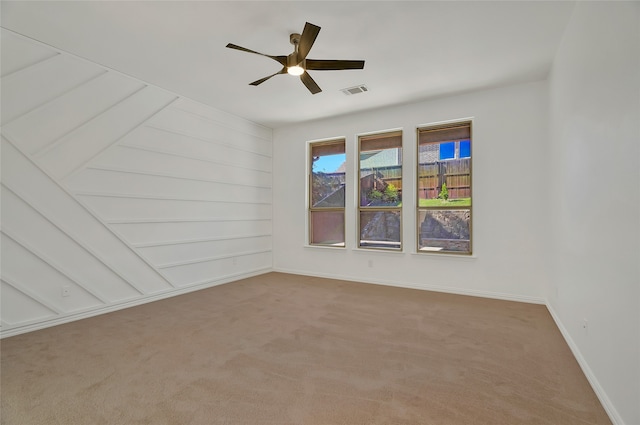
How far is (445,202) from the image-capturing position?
4.57m

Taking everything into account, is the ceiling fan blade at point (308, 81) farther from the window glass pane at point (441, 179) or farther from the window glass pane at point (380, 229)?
the window glass pane at point (380, 229)

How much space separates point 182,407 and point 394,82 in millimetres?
3999

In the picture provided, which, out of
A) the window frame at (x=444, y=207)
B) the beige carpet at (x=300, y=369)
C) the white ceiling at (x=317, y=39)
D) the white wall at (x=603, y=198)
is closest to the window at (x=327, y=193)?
the window frame at (x=444, y=207)

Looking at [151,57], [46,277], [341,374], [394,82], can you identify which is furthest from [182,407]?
[394,82]

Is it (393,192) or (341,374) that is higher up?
(393,192)

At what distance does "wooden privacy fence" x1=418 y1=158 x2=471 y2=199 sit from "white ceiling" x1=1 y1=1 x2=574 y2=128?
3.48 ft

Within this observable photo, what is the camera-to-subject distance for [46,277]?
3.10m

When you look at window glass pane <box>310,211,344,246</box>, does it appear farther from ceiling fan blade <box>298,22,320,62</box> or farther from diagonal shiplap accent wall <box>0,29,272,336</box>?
ceiling fan blade <box>298,22,320,62</box>

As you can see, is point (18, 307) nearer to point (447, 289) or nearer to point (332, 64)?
point (332, 64)

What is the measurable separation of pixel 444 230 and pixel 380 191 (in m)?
1.20

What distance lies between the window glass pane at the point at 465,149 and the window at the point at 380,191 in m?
0.91

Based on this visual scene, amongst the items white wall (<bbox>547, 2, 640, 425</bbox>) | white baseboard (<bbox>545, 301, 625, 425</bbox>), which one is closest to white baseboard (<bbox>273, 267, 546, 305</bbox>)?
white baseboard (<bbox>545, 301, 625, 425</bbox>)

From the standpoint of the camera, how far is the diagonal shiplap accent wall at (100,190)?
116 inches

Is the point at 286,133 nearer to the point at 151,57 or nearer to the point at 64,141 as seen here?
the point at 151,57
